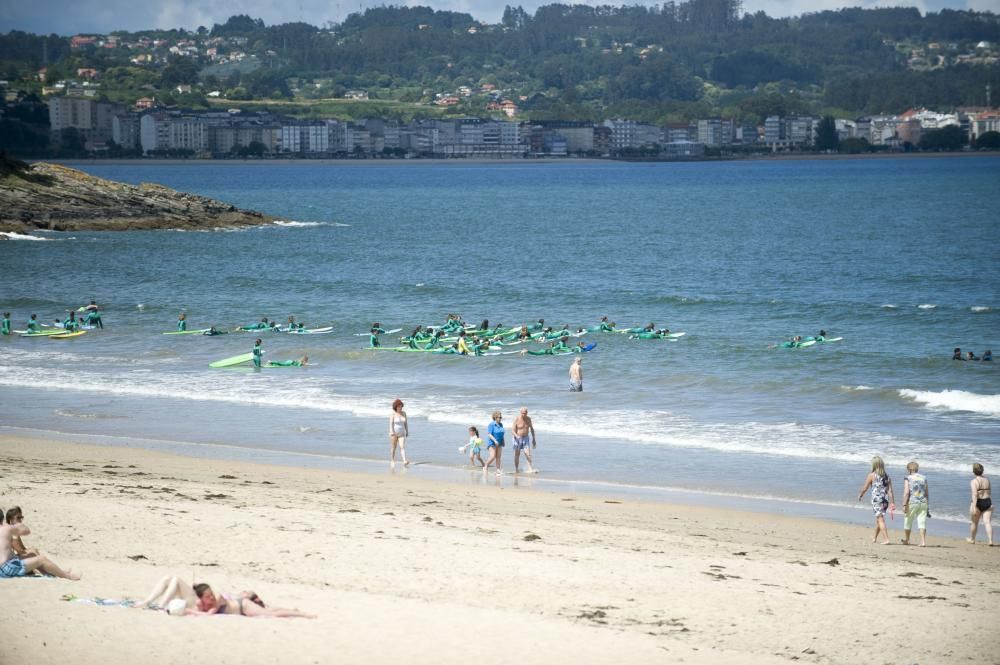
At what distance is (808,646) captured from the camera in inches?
462

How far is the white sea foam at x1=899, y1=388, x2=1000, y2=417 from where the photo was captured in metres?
26.4

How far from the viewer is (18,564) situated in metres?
12.7

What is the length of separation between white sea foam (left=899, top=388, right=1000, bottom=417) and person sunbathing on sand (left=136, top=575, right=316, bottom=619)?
18.7m

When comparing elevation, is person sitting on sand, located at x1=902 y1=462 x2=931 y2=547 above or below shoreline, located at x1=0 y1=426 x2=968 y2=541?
above

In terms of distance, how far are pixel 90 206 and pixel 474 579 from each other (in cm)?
7424

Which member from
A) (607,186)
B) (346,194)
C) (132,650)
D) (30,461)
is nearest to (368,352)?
(30,461)

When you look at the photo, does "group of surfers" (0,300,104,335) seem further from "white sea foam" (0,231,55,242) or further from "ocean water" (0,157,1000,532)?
"white sea foam" (0,231,55,242)

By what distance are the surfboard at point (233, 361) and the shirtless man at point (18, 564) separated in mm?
19981

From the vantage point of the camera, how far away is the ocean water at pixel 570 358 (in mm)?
22516

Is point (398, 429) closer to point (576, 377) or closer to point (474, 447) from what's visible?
point (474, 447)

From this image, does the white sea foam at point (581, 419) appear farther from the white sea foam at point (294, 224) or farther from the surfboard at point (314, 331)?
the white sea foam at point (294, 224)

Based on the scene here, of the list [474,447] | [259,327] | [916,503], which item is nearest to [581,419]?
[474,447]

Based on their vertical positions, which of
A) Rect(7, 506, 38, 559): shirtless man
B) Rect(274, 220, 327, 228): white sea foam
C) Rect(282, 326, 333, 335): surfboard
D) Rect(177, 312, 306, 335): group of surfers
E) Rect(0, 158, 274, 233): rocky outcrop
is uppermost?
Rect(0, 158, 274, 233): rocky outcrop

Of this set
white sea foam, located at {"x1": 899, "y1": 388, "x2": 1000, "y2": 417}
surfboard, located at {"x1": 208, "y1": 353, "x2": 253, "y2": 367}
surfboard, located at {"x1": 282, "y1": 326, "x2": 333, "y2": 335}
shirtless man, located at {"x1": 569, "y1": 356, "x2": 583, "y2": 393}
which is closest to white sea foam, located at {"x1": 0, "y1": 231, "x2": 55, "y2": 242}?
surfboard, located at {"x1": 282, "y1": 326, "x2": 333, "y2": 335}
